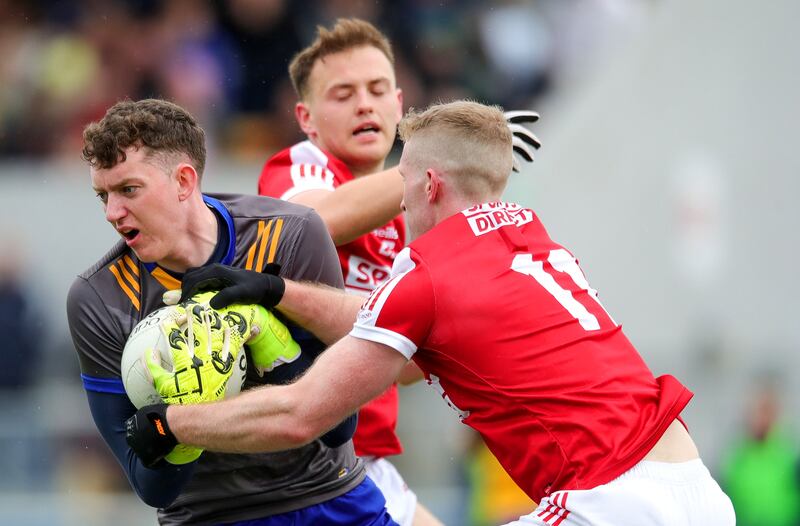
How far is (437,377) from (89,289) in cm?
131

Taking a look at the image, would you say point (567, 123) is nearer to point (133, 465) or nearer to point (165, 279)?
point (165, 279)

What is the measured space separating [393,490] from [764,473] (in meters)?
5.51

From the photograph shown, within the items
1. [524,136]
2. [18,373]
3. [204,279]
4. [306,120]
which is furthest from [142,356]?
[18,373]

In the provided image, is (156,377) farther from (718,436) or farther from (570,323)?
(718,436)

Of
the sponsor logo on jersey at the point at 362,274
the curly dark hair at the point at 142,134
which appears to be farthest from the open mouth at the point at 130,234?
the sponsor logo on jersey at the point at 362,274

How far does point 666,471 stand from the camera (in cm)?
421

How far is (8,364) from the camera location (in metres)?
10.8

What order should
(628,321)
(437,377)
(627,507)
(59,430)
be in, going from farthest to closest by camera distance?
1. (628,321)
2. (59,430)
3. (437,377)
4. (627,507)

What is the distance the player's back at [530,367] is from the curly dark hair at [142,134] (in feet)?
3.25

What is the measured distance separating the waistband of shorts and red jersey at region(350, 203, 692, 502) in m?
0.03

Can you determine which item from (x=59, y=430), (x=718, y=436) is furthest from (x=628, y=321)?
(x=59, y=430)

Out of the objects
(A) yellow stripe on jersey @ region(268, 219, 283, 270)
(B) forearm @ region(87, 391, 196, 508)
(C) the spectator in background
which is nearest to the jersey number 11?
(A) yellow stripe on jersey @ region(268, 219, 283, 270)

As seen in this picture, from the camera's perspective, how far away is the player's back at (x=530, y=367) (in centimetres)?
416

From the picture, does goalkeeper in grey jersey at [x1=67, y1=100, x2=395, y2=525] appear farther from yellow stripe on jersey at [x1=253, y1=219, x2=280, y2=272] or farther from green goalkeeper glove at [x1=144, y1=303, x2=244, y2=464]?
green goalkeeper glove at [x1=144, y1=303, x2=244, y2=464]
